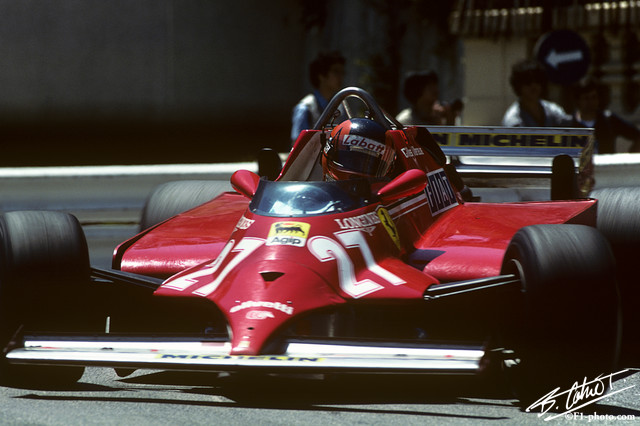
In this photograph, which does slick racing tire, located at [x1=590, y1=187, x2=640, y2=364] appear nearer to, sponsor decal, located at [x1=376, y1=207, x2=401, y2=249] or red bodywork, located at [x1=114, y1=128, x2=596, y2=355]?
red bodywork, located at [x1=114, y1=128, x2=596, y2=355]

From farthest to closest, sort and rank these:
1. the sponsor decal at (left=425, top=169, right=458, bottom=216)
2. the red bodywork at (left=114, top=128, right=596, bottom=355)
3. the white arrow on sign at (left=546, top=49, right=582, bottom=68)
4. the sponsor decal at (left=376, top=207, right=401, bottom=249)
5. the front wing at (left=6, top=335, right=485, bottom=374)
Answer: the white arrow on sign at (left=546, top=49, right=582, bottom=68) < the sponsor decal at (left=425, top=169, right=458, bottom=216) < the sponsor decal at (left=376, top=207, right=401, bottom=249) < the red bodywork at (left=114, top=128, right=596, bottom=355) < the front wing at (left=6, top=335, right=485, bottom=374)

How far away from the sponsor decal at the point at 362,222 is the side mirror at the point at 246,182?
0.66m

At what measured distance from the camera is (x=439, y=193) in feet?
19.7

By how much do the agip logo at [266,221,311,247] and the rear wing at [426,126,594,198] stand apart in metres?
2.45

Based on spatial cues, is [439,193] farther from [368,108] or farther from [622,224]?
[622,224]

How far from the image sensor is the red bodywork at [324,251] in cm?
446

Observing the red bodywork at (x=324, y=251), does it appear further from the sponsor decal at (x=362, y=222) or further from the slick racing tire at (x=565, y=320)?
the slick racing tire at (x=565, y=320)

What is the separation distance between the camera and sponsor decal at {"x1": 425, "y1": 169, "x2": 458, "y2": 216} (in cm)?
588

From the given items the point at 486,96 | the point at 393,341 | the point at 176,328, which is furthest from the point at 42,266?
the point at 486,96

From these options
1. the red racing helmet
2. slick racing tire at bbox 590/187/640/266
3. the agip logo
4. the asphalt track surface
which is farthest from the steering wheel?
the asphalt track surface

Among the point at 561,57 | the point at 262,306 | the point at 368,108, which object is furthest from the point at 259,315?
the point at 561,57

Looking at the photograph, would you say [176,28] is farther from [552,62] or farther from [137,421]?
[137,421]

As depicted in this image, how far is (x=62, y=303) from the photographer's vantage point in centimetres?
480
